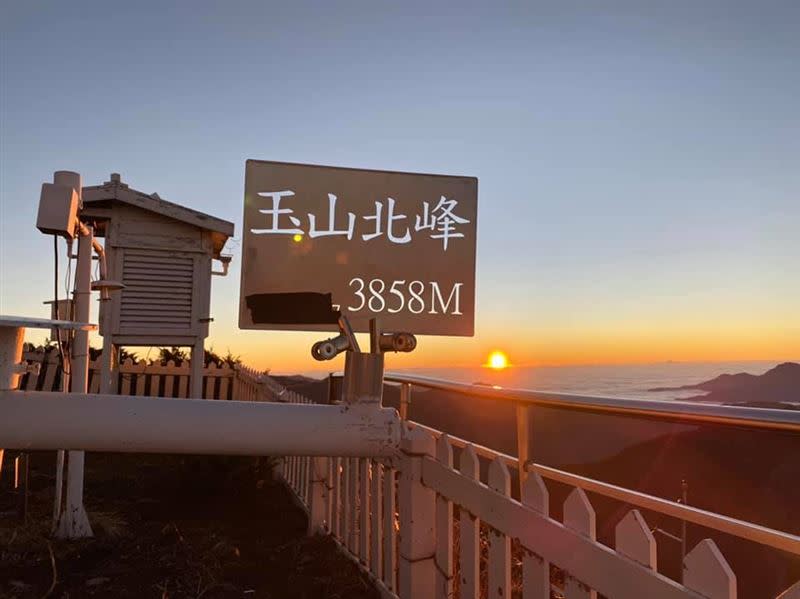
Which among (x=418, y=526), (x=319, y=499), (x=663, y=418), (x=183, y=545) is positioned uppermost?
(x=663, y=418)

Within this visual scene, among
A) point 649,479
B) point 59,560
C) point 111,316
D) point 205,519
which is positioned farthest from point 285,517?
point 649,479

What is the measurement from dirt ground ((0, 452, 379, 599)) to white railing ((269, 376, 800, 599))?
0.47 meters

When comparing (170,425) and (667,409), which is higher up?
(667,409)

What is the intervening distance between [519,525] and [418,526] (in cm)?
90

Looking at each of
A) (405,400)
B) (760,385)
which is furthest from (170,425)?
(760,385)

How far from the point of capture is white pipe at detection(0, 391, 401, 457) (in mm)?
2305

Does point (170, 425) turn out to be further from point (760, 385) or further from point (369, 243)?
point (369, 243)

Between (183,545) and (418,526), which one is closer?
(418,526)

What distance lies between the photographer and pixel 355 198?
536 centimetres

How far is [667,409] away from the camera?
133 cm

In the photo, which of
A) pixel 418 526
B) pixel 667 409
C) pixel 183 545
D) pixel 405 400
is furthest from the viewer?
pixel 183 545

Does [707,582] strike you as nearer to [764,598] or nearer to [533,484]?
[533,484]

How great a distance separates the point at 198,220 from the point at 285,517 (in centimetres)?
507

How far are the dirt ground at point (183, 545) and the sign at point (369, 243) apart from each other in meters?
1.66
